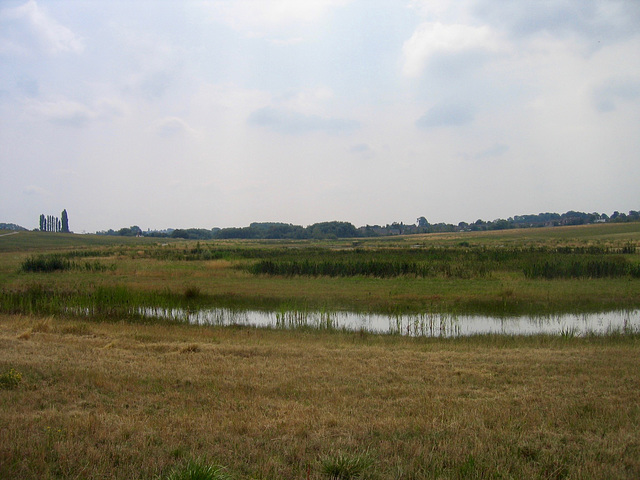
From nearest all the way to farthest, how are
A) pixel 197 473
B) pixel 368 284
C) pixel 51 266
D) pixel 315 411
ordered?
pixel 197 473 → pixel 315 411 → pixel 368 284 → pixel 51 266

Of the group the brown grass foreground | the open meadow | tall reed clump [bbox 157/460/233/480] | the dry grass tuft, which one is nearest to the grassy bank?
the open meadow

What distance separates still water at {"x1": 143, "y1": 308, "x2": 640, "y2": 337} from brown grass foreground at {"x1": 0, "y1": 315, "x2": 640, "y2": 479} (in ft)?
18.2

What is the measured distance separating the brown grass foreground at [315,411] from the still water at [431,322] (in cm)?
555

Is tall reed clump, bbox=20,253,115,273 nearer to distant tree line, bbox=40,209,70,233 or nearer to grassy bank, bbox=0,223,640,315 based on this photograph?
grassy bank, bbox=0,223,640,315

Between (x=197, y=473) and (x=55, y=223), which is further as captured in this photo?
(x=55, y=223)

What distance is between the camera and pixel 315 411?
250 inches

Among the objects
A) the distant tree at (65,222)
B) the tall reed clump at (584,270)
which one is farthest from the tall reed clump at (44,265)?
the distant tree at (65,222)

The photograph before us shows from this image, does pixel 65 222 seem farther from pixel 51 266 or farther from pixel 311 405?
pixel 311 405

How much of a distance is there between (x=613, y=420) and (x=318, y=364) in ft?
17.2

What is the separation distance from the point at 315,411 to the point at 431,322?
460 inches

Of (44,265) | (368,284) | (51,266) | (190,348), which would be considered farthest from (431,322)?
(44,265)

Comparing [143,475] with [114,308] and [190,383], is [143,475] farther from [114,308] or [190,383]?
[114,308]

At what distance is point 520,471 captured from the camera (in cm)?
454

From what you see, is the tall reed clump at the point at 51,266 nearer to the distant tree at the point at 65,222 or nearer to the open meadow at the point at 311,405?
the open meadow at the point at 311,405
